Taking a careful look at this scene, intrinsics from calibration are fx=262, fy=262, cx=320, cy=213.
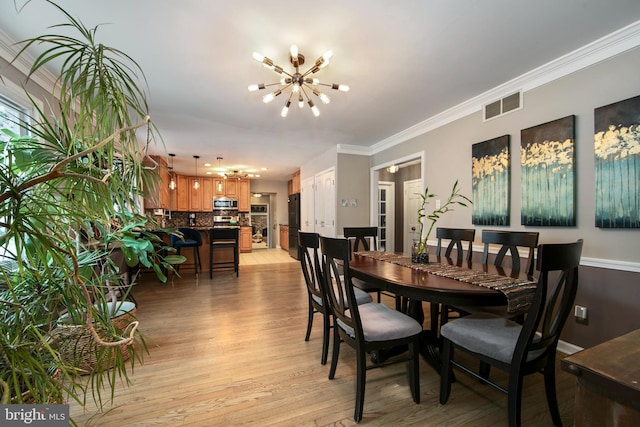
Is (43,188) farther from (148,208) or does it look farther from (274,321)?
(148,208)

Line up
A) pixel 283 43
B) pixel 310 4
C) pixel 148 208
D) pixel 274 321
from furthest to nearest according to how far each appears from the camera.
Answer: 1. pixel 148 208
2. pixel 274 321
3. pixel 283 43
4. pixel 310 4

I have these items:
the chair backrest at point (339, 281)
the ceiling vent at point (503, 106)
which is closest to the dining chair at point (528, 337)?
the chair backrest at point (339, 281)

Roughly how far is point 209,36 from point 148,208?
4.85 meters

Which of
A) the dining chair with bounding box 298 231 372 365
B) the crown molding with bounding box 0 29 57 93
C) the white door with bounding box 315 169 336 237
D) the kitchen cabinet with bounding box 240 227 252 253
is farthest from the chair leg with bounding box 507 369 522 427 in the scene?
the kitchen cabinet with bounding box 240 227 252 253

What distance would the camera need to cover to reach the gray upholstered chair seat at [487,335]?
1.36 meters

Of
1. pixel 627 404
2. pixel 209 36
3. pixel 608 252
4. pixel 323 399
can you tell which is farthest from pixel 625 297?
pixel 209 36

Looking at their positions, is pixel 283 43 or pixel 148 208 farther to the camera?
pixel 148 208

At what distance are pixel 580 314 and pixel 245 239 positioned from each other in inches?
301

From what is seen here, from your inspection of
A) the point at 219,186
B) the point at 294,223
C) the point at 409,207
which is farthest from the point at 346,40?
the point at 219,186

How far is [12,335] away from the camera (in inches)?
27.8

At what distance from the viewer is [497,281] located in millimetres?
1545

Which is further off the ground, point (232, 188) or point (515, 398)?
point (232, 188)

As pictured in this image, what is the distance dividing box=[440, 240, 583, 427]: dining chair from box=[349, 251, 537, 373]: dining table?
5.0 inches

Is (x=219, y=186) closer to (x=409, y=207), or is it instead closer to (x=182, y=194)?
(x=182, y=194)
